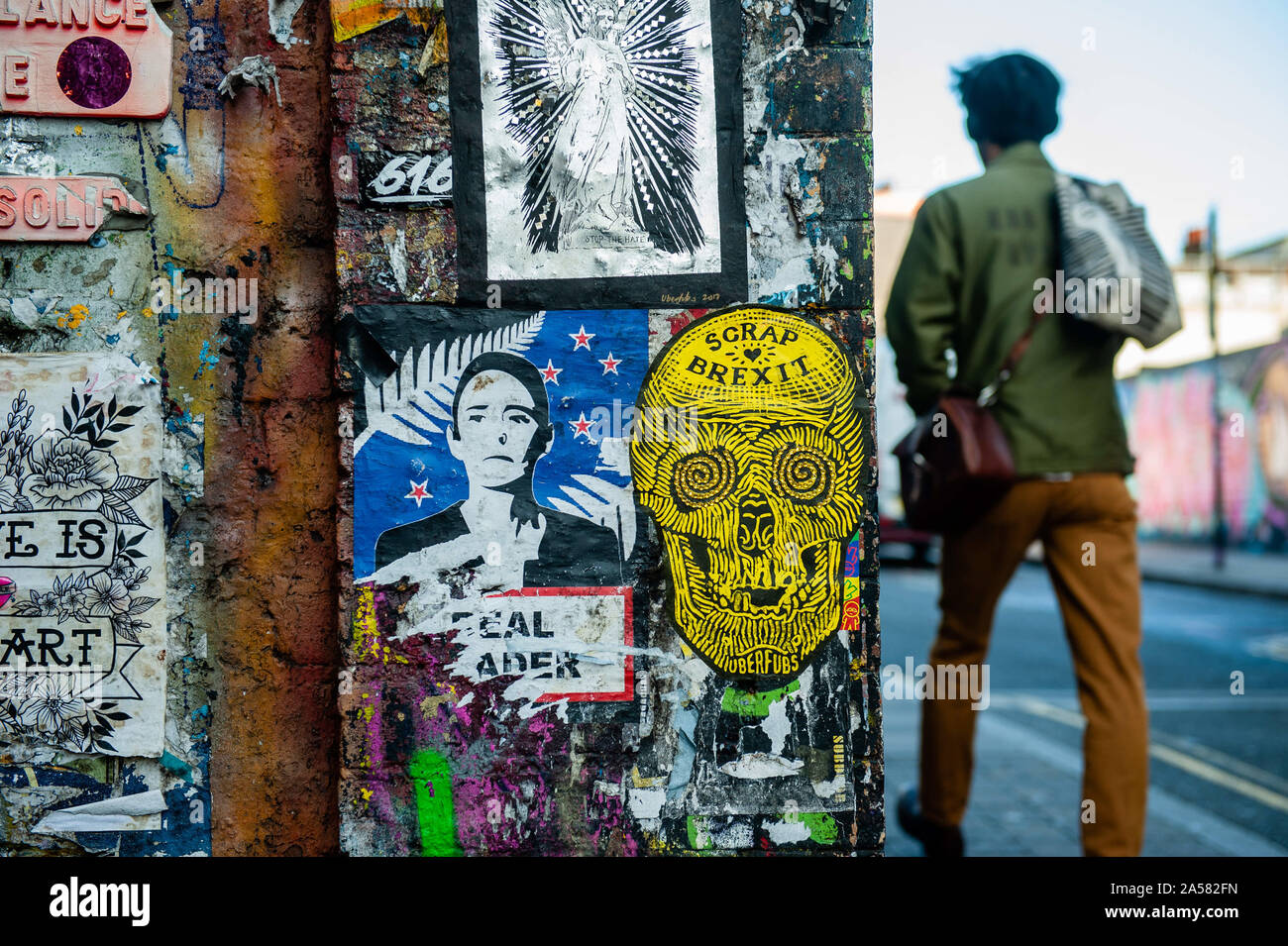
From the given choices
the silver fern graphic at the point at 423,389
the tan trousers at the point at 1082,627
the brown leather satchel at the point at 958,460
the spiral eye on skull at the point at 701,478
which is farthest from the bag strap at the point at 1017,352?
the silver fern graphic at the point at 423,389

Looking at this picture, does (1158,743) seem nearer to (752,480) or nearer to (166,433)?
(752,480)

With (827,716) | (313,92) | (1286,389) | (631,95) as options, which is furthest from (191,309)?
(1286,389)

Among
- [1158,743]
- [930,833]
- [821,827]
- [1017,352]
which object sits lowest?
[1158,743]

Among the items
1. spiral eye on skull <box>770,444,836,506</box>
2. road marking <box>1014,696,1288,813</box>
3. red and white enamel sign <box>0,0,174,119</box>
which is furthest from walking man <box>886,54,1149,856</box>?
red and white enamel sign <box>0,0,174,119</box>

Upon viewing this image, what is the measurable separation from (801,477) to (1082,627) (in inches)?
39.7

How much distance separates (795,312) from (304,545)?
114 cm

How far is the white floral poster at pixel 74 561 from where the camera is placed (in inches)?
71.3

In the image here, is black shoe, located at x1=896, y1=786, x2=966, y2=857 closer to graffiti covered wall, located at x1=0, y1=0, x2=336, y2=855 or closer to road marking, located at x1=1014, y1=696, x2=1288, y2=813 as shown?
road marking, located at x1=1014, y1=696, x2=1288, y2=813

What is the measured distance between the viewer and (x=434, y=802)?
1720 millimetres

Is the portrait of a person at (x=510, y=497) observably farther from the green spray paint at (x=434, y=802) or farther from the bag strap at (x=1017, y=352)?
the bag strap at (x=1017, y=352)

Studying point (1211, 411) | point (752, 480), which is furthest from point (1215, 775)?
point (1211, 411)

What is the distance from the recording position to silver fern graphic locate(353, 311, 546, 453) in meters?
1.75

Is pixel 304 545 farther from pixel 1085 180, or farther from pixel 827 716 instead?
pixel 1085 180

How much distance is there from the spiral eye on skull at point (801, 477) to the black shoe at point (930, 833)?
1.29 metres
